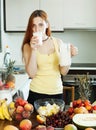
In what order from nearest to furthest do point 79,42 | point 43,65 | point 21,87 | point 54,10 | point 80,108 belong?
point 80,108 < point 43,65 < point 21,87 < point 54,10 < point 79,42

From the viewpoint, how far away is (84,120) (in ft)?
4.50

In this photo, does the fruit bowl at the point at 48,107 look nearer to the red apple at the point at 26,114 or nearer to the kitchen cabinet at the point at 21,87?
the red apple at the point at 26,114

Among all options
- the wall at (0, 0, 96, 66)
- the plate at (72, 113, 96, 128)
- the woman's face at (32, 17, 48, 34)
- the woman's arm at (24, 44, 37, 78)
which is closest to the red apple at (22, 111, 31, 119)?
the plate at (72, 113, 96, 128)

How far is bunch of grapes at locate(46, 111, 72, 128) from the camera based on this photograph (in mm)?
1353

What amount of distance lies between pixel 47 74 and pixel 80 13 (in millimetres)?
2092

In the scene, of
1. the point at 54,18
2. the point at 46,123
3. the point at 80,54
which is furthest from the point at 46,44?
the point at 80,54

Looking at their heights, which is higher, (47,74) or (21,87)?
(47,74)

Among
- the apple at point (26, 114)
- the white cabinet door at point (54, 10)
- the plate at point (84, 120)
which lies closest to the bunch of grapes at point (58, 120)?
the plate at point (84, 120)

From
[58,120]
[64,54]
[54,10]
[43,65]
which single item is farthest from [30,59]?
[54,10]

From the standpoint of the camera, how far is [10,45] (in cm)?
438

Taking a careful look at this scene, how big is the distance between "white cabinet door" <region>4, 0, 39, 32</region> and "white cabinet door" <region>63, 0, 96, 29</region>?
459mm

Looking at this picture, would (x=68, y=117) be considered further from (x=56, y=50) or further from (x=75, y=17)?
(x=75, y=17)

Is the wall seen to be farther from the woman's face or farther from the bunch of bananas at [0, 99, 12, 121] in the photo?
the bunch of bananas at [0, 99, 12, 121]

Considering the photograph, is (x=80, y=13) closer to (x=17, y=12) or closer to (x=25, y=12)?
(x=25, y=12)
